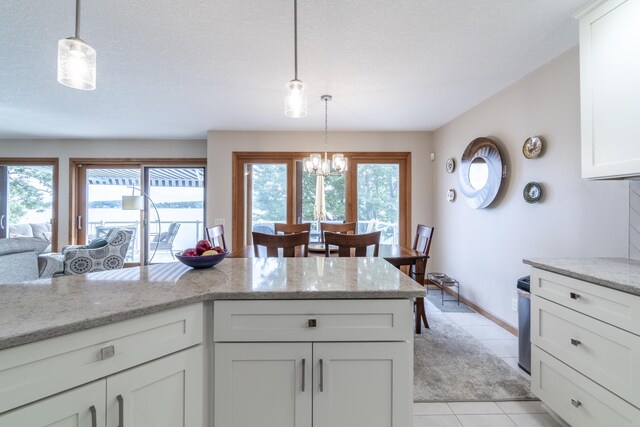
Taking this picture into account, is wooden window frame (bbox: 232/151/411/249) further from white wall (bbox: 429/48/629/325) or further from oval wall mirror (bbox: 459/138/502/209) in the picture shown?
oval wall mirror (bbox: 459/138/502/209)

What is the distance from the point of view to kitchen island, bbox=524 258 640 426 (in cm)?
114

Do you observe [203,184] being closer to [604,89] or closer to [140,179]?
[140,179]

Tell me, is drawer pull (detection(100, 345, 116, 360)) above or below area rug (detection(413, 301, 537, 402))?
above

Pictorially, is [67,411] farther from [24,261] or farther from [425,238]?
[24,261]

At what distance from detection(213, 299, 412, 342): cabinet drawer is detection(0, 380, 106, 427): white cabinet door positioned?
0.37m

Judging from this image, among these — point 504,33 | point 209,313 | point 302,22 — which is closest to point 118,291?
point 209,313

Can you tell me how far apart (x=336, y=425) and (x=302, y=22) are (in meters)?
2.18

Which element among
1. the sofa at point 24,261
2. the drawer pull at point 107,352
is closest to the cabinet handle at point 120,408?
the drawer pull at point 107,352

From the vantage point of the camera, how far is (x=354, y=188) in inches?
172

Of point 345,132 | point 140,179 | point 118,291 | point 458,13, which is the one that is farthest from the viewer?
point 140,179

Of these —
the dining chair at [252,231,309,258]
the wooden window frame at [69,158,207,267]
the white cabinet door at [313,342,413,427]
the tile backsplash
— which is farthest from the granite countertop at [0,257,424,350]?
the wooden window frame at [69,158,207,267]

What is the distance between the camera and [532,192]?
2369 mm

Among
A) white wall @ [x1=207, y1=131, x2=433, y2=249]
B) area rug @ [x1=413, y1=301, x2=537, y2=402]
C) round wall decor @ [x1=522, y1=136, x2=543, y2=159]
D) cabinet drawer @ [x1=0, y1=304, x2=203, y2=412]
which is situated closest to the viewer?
cabinet drawer @ [x1=0, y1=304, x2=203, y2=412]

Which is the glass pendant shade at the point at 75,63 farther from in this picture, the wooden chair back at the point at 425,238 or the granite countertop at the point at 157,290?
the wooden chair back at the point at 425,238
